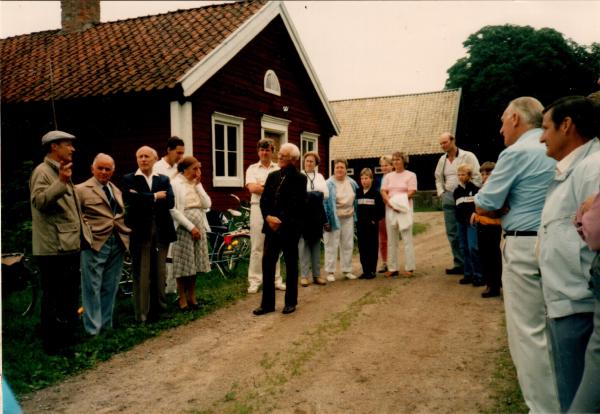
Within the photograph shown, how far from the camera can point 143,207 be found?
5715 mm

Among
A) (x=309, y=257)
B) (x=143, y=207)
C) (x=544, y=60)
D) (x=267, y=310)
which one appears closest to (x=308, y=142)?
(x=309, y=257)

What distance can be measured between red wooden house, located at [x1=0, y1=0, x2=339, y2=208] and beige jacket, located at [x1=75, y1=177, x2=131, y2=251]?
4.06 metres

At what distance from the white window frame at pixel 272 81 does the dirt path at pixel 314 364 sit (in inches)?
348

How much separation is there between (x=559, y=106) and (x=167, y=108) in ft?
30.8

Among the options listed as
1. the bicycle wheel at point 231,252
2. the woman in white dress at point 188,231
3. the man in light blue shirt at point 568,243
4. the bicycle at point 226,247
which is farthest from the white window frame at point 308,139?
the man in light blue shirt at point 568,243

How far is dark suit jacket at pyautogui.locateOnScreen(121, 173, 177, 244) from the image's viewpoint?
568 centimetres

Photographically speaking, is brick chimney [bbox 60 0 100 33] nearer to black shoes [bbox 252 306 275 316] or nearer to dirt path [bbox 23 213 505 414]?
dirt path [bbox 23 213 505 414]

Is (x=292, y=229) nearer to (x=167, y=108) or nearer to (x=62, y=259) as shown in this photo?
(x=62, y=259)

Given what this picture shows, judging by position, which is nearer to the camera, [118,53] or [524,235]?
[524,235]

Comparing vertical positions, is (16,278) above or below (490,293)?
above

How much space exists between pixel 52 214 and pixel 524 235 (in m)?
3.98

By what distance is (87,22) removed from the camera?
14.7 meters

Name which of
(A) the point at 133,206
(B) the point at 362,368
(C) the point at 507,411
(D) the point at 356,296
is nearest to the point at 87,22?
(A) the point at 133,206

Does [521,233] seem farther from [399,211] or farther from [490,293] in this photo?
→ [399,211]
